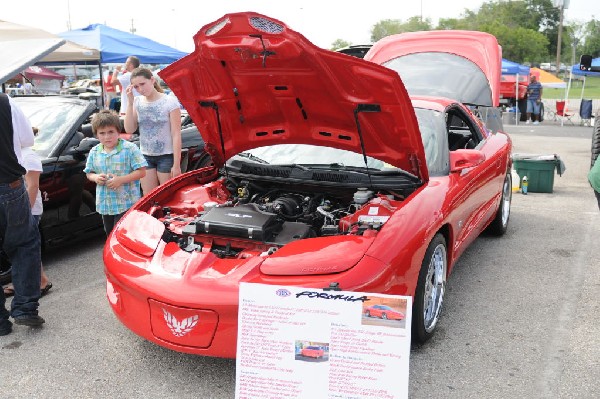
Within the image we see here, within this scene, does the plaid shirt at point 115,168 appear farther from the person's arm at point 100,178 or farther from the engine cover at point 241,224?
the engine cover at point 241,224

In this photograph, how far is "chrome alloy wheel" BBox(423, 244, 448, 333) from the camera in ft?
11.5

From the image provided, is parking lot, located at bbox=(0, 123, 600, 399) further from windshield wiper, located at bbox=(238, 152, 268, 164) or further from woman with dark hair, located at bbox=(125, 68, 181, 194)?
windshield wiper, located at bbox=(238, 152, 268, 164)

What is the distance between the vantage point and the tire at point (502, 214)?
220 inches

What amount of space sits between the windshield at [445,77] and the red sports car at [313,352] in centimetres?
441

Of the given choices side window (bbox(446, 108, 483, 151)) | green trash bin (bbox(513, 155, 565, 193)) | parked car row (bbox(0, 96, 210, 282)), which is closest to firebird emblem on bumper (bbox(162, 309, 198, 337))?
parked car row (bbox(0, 96, 210, 282))

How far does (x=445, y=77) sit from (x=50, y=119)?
13.7 feet

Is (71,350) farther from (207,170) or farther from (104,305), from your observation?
(207,170)

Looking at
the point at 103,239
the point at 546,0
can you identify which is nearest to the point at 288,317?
→ the point at 103,239

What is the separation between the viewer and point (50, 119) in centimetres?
559

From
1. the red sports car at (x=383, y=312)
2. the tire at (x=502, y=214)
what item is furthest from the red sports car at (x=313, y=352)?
the tire at (x=502, y=214)

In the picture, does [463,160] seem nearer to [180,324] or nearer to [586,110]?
[180,324]

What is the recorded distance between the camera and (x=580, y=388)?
3.04m

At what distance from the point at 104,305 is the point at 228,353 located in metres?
1.67

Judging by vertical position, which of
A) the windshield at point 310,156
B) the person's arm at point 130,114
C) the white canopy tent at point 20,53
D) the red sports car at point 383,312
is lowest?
the red sports car at point 383,312
